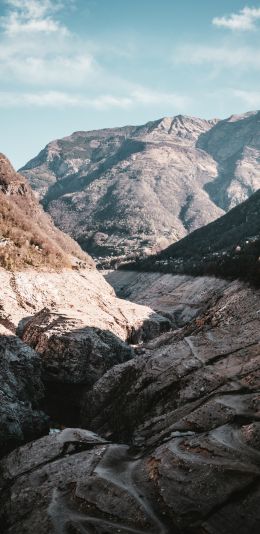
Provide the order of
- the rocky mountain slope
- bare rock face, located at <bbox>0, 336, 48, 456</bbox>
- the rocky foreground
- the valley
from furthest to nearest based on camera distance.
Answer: the rocky mountain slope, bare rock face, located at <bbox>0, 336, 48, 456</bbox>, the valley, the rocky foreground

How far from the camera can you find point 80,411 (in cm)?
2552

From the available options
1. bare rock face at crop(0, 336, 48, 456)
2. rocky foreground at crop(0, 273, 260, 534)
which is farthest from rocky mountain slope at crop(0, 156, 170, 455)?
rocky foreground at crop(0, 273, 260, 534)

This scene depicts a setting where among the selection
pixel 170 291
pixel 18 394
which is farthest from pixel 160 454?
pixel 170 291

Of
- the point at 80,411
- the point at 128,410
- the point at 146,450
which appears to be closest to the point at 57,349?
the point at 80,411

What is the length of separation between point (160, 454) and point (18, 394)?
10.4 m

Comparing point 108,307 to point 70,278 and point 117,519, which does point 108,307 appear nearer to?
point 70,278

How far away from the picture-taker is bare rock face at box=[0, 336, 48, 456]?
18312mm

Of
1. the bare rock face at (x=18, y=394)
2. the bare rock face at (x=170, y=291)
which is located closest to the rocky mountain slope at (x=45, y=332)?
the bare rock face at (x=18, y=394)

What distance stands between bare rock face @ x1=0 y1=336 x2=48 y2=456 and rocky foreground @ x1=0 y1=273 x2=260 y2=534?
155cm

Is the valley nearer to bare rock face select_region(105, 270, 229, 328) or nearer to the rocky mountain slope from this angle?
the rocky mountain slope

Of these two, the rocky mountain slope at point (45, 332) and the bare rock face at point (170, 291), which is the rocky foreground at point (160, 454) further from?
the bare rock face at point (170, 291)

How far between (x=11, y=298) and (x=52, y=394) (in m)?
16.7

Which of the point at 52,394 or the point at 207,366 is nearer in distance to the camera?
the point at 207,366

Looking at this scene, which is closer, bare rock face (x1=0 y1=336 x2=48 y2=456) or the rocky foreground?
the rocky foreground
